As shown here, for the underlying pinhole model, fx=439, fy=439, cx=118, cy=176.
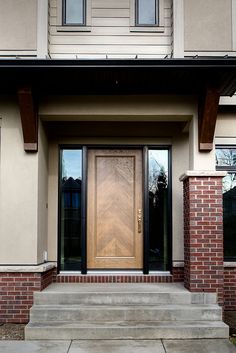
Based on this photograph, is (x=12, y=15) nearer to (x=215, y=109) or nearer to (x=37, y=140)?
(x=37, y=140)

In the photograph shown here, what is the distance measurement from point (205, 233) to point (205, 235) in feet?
0.10

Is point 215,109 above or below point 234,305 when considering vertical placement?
above

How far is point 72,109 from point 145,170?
5.78ft

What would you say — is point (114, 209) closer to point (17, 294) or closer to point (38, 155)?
point (38, 155)

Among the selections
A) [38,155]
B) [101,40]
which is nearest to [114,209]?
[38,155]

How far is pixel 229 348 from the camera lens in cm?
538

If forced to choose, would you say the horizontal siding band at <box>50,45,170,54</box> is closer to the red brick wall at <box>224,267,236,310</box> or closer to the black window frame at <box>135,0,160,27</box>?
the black window frame at <box>135,0,160,27</box>

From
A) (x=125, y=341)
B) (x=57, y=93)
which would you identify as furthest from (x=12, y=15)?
(x=125, y=341)

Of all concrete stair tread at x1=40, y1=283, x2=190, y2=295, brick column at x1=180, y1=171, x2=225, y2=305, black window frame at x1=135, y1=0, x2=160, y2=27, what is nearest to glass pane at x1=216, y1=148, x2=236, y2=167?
brick column at x1=180, y1=171, x2=225, y2=305

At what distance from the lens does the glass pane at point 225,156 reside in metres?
7.64

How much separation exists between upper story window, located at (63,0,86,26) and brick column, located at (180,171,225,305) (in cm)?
334

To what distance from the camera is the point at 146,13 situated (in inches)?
301

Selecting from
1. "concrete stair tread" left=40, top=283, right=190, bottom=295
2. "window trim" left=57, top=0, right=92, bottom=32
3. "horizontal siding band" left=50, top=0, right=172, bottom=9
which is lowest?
"concrete stair tread" left=40, top=283, right=190, bottom=295

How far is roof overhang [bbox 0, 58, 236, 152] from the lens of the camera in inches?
232
